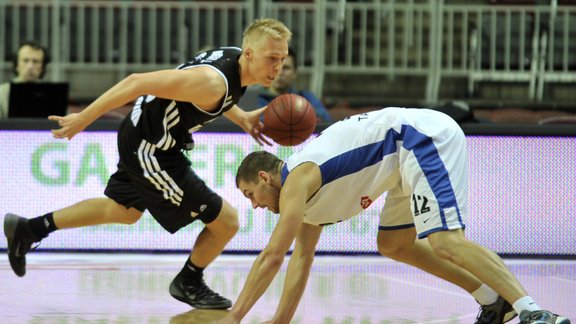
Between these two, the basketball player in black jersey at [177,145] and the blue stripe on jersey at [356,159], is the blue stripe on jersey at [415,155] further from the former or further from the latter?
the basketball player in black jersey at [177,145]

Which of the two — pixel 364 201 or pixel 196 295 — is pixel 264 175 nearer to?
pixel 364 201

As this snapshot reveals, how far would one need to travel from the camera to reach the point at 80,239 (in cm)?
812

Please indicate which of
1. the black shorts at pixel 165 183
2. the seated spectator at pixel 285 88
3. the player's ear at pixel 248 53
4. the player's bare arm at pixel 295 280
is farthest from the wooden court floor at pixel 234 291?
the seated spectator at pixel 285 88

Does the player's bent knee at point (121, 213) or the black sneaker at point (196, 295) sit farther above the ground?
the player's bent knee at point (121, 213)

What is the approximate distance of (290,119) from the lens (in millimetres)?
5852

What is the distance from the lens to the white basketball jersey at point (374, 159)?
4.84 m

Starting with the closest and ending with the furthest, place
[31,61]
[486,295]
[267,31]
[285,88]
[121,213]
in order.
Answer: [486,295], [267,31], [121,213], [31,61], [285,88]

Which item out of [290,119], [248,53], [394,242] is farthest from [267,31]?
[394,242]

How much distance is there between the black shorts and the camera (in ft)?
19.0

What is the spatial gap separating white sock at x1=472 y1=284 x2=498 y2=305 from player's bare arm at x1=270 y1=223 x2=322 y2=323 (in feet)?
2.83

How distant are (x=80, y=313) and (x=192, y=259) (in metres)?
0.77

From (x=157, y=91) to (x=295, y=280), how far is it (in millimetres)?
1145

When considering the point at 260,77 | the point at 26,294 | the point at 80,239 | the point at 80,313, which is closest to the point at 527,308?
the point at 260,77

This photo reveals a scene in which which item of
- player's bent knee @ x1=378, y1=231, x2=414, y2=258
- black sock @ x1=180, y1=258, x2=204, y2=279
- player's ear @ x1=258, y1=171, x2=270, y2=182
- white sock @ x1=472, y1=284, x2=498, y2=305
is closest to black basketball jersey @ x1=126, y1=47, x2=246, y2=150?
black sock @ x1=180, y1=258, x2=204, y2=279
